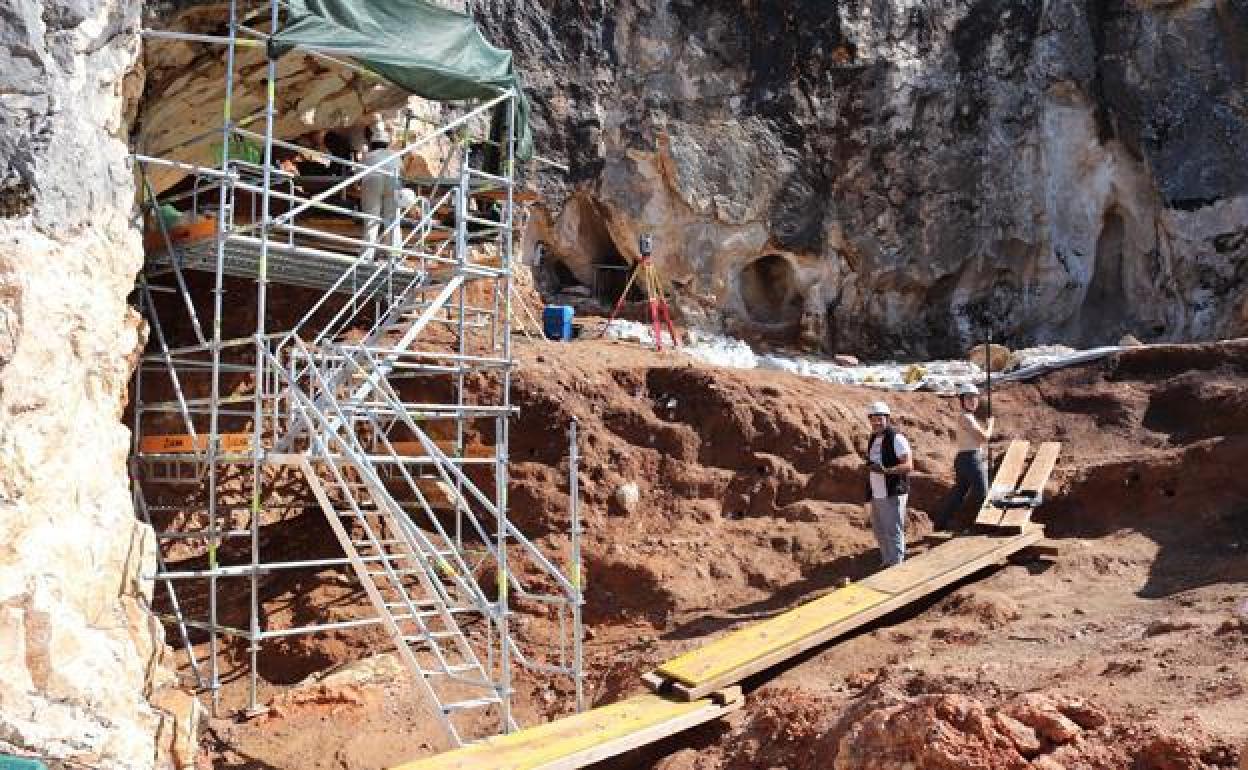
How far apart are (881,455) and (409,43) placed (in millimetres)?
5873

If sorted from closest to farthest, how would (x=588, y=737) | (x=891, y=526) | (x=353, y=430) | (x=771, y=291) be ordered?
(x=588, y=737) → (x=353, y=430) → (x=891, y=526) → (x=771, y=291)

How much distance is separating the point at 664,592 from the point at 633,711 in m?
3.43

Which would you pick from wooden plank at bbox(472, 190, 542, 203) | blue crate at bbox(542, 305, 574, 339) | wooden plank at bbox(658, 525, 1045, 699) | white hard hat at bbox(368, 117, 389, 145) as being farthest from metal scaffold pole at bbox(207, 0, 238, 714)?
blue crate at bbox(542, 305, 574, 339)

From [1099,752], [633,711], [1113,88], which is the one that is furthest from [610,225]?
[1099,752]

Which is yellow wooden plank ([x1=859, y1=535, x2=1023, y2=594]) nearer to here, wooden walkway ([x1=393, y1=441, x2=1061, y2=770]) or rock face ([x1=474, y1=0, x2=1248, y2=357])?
wooden walkway ([x1=393, y1=441, x2=1061, y2=770])

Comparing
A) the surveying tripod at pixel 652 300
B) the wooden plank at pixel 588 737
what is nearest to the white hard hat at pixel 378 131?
the surveying tripod at pixel 652 300

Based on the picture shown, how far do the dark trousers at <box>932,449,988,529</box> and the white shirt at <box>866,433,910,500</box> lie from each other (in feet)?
3.98

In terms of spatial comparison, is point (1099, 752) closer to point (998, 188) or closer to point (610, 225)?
point (610, 225)

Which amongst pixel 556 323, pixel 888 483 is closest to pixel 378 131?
pixel 556 323

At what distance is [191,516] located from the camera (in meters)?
11.0

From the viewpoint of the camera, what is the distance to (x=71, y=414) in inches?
291

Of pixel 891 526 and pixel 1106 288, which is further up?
pixel 1106 288

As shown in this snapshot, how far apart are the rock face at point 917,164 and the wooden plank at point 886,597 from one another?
11781 millimetres

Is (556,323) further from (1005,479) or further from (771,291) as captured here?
(1005,479)
